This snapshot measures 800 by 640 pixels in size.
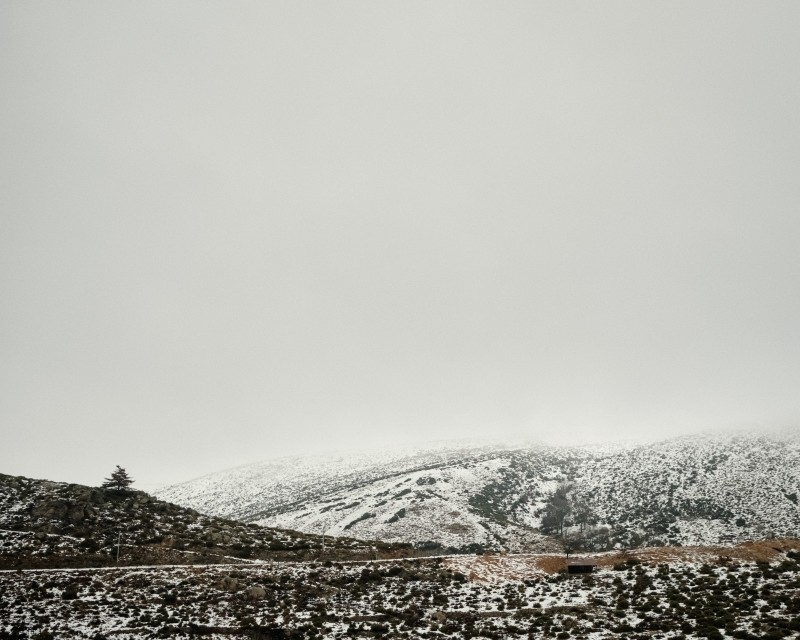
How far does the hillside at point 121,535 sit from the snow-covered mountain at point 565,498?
36.6 metres

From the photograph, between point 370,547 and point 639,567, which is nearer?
point 639,567

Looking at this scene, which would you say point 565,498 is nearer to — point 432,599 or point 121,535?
point 432,599

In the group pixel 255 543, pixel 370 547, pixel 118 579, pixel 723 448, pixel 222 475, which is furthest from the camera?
pixel 222 475

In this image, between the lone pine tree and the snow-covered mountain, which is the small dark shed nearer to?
the snow-covered mountain

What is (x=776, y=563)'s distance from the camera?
31078 millimetres

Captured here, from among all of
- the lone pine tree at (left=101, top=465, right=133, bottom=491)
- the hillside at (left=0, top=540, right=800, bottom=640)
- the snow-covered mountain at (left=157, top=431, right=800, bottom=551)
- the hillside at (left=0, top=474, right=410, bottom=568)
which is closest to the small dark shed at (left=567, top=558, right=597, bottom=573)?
the hillside at (left=0, top=540, right=800, bottom=640)

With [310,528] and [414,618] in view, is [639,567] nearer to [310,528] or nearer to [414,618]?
[414,618]

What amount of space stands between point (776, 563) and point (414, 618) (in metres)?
25.4

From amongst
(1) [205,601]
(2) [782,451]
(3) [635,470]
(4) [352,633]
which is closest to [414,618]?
(4) [352,633]

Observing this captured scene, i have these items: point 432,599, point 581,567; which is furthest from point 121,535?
point 581,567

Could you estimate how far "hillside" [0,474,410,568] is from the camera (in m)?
37.0

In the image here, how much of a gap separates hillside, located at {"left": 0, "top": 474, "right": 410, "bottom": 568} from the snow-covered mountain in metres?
36.6

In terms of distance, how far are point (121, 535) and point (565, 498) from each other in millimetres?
85918

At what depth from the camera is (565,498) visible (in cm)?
9944
